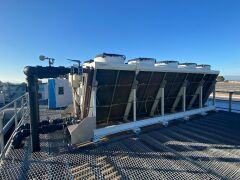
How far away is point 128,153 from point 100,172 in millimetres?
987

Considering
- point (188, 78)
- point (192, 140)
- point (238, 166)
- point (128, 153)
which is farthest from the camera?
point (188, 78)

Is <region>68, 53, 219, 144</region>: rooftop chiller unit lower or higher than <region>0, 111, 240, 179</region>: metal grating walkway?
higher

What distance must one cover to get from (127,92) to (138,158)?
2.49 m

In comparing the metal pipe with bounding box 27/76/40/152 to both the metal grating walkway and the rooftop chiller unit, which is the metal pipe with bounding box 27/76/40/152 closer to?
the metal grating walkway

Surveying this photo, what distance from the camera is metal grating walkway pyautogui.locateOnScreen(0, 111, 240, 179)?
3.24 meters

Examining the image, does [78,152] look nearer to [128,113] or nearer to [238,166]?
[128,113]

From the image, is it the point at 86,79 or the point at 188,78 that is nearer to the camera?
the point at 86,79

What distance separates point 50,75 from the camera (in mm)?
4578

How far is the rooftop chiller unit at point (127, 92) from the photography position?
498cm

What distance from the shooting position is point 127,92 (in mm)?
5898

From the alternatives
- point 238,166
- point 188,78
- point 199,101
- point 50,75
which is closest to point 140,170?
point 238,166

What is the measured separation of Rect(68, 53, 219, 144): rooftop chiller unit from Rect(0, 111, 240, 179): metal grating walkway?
0.67m

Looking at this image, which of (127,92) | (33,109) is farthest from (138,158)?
(33,109)

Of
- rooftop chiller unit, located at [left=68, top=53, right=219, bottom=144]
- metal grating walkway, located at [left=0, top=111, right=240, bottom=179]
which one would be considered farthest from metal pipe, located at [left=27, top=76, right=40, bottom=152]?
rooftop chiller unit, located at [left=68, top=53, right=219, bottom=144]
